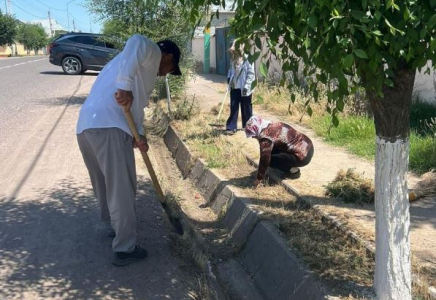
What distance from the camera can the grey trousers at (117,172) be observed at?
385 centimetres

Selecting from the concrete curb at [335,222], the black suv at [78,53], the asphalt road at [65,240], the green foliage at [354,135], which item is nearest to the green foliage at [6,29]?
the black suv at [78,53]

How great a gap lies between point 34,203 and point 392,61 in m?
4.29

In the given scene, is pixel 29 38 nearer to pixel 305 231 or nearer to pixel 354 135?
pixel 354 135

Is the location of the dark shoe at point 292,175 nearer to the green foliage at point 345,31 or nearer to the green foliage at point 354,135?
the green foliage at point 354,135

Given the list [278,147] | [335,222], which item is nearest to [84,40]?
[278,147]

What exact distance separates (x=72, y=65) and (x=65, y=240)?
1982cm

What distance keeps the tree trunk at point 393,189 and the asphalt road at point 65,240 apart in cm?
145

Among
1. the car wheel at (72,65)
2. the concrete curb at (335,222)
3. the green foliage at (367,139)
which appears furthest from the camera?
the car wheel at (72,65)

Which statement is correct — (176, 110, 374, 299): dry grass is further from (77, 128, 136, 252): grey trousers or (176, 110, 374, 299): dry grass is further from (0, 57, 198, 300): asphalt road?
(77, 128, 136, 252): grey trousers

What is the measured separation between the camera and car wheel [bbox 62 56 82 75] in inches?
902

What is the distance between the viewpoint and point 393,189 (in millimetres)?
2955

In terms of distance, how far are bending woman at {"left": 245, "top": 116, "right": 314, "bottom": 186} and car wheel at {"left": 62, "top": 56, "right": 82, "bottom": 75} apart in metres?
19.0

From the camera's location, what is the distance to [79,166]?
7020 millimetres

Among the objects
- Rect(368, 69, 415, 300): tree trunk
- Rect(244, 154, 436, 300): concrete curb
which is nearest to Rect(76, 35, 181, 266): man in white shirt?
Rect(244, 154, 436, 300): concrete curb
